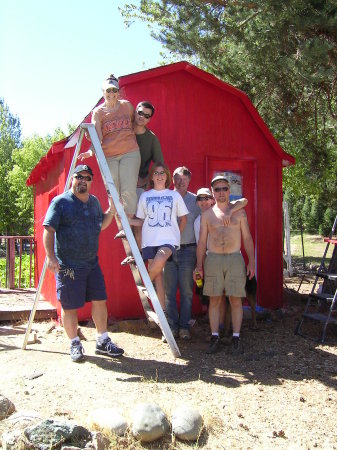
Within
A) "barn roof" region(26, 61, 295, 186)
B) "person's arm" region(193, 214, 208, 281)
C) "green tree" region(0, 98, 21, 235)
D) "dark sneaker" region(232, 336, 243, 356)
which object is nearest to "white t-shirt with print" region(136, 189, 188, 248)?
"person's arm" region(193, 214, 208, 281)

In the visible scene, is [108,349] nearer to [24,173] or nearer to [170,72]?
[170,72]

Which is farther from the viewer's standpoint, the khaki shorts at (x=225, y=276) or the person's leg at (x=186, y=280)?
the person's leg at (x=186, y=280)

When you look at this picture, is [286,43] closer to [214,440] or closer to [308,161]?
[308,161]

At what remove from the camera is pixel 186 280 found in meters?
5.53

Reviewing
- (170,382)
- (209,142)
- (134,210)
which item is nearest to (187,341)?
(170,382)

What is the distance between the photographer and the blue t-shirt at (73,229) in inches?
184

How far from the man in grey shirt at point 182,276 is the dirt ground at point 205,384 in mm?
286

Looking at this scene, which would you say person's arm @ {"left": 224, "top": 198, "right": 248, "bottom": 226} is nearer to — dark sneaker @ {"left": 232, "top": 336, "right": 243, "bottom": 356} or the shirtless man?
the shirtless man

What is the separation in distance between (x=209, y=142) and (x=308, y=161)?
17.9 feet

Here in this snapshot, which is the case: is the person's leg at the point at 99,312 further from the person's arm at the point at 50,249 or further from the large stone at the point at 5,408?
the large stone at the point at 5,408

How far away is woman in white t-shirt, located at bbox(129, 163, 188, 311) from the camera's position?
4883 millimetres

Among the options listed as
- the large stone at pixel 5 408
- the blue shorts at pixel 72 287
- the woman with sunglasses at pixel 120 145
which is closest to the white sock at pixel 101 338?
the blue shorts at pixel 72 287

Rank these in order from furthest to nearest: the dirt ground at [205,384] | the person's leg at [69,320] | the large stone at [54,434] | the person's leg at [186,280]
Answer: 1. the person's leg at [186,280]
2. the person's leg at [69,320]
3. the dirt ground at [205,384]
4. the large stone at [54,434]

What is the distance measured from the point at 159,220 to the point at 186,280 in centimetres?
98
